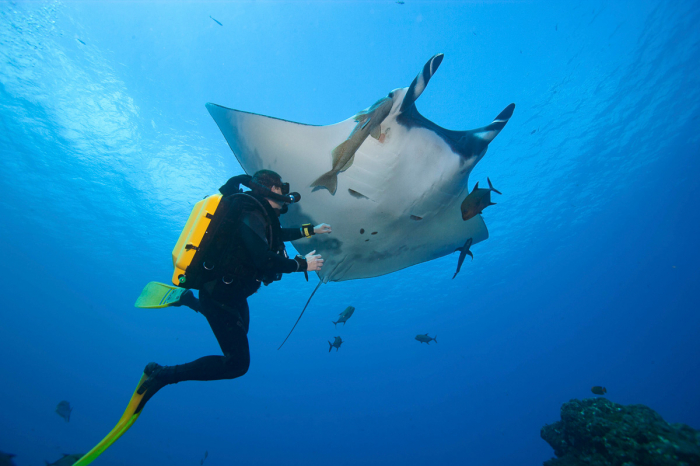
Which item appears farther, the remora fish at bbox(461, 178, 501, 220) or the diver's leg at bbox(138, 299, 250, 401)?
the remora fish at bbox(461, 178, 501, 220)

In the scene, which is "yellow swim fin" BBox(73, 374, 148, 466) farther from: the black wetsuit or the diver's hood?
the diver's hood

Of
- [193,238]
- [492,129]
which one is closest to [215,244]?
[193,238]

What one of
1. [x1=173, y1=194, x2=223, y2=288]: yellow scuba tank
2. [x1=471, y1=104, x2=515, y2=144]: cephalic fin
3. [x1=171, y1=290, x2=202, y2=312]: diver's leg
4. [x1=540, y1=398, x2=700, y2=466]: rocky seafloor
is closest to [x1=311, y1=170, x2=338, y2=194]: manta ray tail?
[x1=173, y1=194, x2=223, y2=288]: yellow scuba tank

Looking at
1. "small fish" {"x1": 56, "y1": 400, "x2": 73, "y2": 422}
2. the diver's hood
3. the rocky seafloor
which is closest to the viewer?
the diver's hood

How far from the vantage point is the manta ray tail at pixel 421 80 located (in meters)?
2.24

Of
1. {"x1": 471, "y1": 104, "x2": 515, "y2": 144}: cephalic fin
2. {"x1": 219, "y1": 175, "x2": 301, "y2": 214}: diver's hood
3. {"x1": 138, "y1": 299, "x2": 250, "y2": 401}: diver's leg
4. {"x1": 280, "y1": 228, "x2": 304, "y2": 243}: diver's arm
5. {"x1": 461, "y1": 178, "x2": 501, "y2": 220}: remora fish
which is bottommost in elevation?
{"x1": 138, "y1": 299, "x2": 250, "y2": 401}: diver's leg

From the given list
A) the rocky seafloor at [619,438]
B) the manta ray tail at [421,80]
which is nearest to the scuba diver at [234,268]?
the manta ray tail at [421,80]

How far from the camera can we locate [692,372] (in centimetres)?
3969

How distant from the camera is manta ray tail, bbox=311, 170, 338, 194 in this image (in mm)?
3025

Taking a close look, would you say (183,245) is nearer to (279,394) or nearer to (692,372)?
(279,394)

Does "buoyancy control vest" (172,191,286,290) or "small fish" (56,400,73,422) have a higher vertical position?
"buoyancy control vest" (172,191,286,290)

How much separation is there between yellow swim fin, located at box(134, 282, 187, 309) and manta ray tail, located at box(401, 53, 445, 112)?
300 cm

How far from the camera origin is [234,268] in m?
2.02

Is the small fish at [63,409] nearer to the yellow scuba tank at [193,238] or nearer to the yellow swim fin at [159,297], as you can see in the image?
the yellow swim fin at [159,297]
